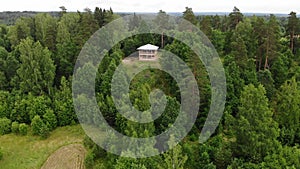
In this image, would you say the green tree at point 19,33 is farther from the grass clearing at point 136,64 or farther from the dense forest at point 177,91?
the grass clearing at point 136,64

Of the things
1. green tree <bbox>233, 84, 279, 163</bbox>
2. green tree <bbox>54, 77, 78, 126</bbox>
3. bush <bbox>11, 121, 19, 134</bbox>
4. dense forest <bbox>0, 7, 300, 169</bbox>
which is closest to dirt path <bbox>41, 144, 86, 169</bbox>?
dense forest <bbox>0, 7, 300, 169</bbox>

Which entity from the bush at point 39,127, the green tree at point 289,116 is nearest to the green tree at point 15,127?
the bush at point 39,127

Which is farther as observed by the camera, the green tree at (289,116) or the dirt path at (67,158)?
the dirt path at (67,158)

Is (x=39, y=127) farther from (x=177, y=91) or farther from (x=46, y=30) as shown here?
(x=46, y=30)

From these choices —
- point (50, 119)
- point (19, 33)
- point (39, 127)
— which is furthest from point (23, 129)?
point (19, 33)

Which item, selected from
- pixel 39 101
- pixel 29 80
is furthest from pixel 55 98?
pixel 29 80

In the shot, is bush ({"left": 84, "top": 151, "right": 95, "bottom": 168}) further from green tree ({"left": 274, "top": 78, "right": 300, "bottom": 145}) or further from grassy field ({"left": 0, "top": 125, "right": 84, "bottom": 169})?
green tree ({"left": 274, "top": 78, "right": 300, "bottom": 145})
